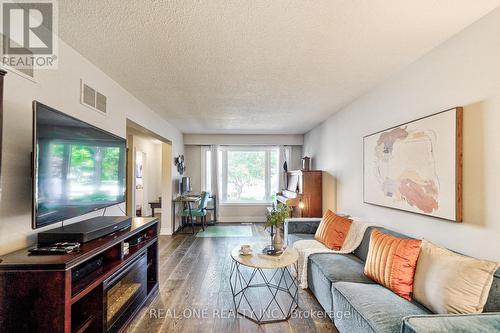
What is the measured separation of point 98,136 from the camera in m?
2.08

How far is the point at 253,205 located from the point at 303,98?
4.05 metres

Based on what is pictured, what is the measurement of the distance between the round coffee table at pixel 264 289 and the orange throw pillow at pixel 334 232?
61 cm

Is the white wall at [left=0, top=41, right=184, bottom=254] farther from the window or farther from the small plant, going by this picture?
the window

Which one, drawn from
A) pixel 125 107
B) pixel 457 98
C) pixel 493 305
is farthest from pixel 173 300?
pixel 457 98

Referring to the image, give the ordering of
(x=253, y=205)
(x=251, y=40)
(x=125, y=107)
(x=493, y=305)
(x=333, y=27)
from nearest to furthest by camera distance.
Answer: (x=493, y=305)
(x=333, y=27)
(x=251, y=40)
(x=125, y=107)
(x=253, y=205)

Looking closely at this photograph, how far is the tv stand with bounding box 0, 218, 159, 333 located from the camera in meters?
1.34

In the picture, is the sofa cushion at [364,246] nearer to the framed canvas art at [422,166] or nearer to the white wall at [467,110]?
the white wall at [467,110]

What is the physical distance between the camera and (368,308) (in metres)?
1.60

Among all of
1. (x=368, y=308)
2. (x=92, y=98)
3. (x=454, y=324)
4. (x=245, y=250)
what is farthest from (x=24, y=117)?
(x=454, y=324)

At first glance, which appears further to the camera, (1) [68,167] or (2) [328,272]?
(2) [328,272]

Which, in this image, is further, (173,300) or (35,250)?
(173,300)

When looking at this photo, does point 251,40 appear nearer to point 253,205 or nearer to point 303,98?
point 303,98

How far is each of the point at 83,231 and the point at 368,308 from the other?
2.09 meters

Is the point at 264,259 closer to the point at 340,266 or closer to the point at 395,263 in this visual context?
the point at 340,266
